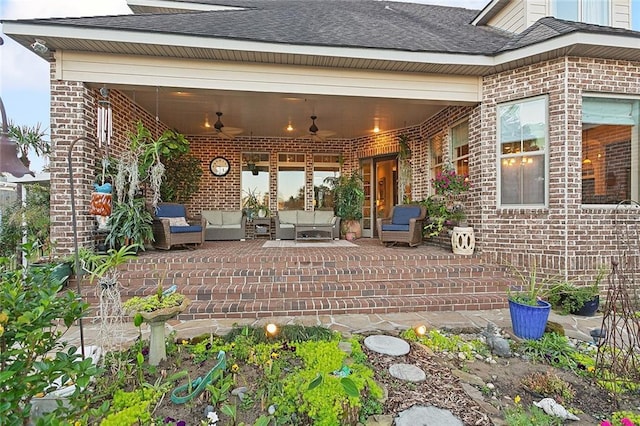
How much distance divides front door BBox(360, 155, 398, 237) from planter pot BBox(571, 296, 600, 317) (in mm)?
4921

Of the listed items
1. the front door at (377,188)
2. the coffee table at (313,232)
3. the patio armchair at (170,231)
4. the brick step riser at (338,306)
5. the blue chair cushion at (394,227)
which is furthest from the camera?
the front door at (377,188)

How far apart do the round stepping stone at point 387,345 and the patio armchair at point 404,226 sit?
3.07 metres

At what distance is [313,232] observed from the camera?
7.32m

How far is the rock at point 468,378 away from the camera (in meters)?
2.11

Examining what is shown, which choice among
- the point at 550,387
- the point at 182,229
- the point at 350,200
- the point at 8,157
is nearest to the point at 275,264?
the point at 182,229

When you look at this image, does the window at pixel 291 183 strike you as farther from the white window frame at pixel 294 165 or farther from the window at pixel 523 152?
the window at pixel 523 152

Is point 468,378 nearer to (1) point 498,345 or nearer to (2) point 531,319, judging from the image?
(1) point 498,345

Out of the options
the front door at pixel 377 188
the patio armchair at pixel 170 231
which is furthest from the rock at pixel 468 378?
the front door at pixel 377 188

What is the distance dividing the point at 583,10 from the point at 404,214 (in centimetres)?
481

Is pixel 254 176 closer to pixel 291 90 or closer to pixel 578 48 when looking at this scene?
pixel 291 90

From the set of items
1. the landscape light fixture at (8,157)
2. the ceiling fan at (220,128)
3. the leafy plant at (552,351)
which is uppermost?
the ceiling fan at (220,128)

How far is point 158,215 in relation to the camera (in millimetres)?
5492

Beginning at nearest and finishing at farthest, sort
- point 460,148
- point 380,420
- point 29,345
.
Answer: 1. point 29,345
2. point 380,420
3. point 460,148

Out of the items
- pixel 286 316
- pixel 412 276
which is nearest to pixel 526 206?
pixel 412 276
